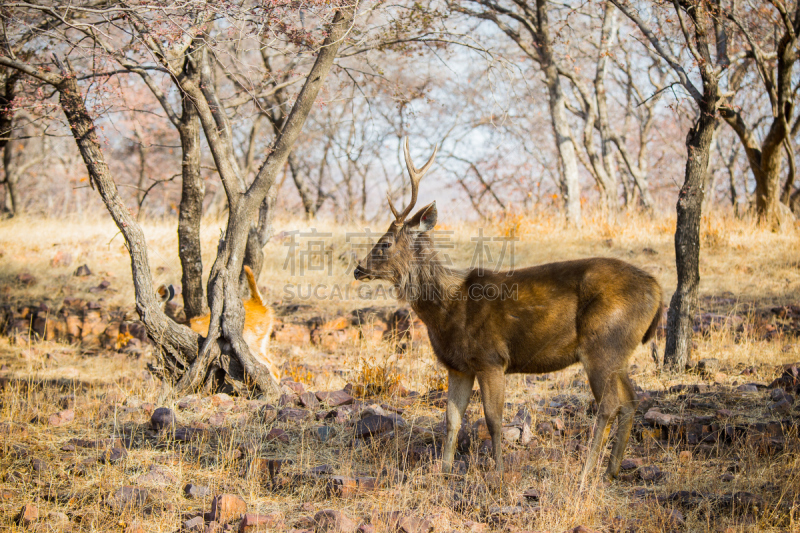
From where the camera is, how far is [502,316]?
5219 millimetres

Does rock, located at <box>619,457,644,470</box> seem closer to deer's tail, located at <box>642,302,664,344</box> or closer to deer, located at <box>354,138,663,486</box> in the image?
deer, located at <box>354,138,663,486</box>

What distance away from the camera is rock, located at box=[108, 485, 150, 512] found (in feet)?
13.4

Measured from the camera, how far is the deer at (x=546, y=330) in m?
4.93

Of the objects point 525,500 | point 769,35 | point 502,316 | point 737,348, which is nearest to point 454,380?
point 502,316

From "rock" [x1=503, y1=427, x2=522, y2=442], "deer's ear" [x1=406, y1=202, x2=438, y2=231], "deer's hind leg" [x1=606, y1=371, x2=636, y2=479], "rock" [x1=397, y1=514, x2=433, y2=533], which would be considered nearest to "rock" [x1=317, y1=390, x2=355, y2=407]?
"rock" [x1=503, y1=427, x2=522, y2=442]

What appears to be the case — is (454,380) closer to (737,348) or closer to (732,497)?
(732,497)

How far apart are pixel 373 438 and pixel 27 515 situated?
2607mm

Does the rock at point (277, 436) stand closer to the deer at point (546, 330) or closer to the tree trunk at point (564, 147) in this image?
the deer at point (546, 330)

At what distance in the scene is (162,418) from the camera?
19.0 feet

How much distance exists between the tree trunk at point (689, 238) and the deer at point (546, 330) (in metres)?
2.40


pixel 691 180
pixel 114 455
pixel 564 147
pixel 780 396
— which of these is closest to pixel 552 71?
pixel 564 147

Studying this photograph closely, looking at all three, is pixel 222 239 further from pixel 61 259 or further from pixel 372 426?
pixel 61 259

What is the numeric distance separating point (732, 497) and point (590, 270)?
192cm

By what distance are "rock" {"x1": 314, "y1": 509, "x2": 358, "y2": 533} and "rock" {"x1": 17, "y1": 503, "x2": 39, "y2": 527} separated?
1818 mm
